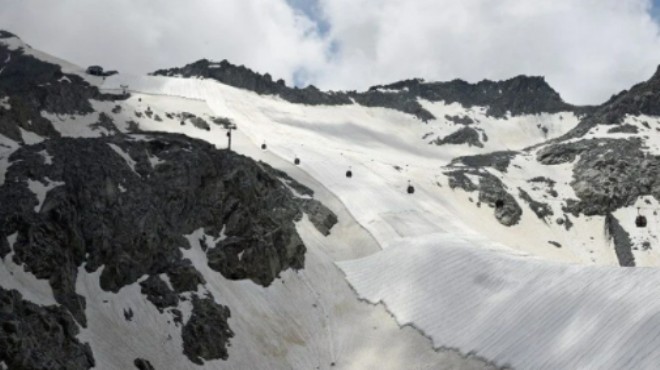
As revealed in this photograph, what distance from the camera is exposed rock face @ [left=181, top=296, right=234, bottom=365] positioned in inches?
1710

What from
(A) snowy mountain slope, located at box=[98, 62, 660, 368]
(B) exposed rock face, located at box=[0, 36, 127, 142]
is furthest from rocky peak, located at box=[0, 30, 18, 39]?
(A) snowy mountain slope, located at box=[98, 62, 660, 368]

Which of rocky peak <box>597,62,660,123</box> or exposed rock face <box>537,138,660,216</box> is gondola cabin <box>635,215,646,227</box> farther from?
rocky peak <box>597,62,660,123</box>

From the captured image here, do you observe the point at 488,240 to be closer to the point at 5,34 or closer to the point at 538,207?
the point at 538,207

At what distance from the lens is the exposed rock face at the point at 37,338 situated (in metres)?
29.8

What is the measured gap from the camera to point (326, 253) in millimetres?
61344

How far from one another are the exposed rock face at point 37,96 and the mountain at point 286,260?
0.46 metres

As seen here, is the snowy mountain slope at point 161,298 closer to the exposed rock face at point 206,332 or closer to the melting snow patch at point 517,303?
the exposed rock face at point 206,332

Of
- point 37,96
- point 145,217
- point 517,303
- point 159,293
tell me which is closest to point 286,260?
point 145,217

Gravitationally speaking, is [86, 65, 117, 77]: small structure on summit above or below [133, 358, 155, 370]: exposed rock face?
above

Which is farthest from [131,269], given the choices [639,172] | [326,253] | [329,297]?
[639,172]

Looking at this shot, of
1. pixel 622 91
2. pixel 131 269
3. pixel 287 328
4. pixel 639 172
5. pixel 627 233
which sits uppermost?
pixel 622 91

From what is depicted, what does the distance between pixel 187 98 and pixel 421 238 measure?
271 feet

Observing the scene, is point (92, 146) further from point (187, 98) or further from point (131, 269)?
point (187, 98)

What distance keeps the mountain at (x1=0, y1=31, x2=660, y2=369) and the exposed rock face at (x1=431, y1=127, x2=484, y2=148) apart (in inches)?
2688
